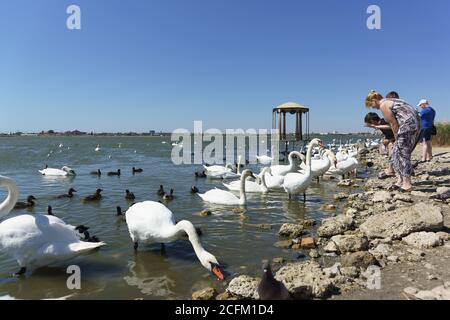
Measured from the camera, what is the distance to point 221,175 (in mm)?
19906

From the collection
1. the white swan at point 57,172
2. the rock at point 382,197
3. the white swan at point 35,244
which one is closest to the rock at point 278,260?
the white swan at point 35,244

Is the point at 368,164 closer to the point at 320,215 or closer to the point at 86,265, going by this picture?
the point at 320,215

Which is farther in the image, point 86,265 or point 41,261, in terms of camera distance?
point 86,265

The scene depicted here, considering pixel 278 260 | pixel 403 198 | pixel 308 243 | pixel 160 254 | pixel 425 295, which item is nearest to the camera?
pixel 425 295

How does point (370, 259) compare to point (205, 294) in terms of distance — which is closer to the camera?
point (205, 294)

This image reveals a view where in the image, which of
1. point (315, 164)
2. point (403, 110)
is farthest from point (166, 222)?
point (315, 164)

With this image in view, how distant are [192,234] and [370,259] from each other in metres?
2.82

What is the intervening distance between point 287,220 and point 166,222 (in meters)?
3.93

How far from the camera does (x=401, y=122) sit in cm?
838

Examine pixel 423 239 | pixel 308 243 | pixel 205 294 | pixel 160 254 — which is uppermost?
pixel 423 239

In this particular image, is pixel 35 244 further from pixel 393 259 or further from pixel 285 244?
pixel 393 259

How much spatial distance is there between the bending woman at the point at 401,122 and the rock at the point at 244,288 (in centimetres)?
578

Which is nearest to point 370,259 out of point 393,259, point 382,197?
point 393,259

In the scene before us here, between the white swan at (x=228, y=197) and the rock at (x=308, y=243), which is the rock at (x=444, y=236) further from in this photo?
the white swan at (x=228, y=197)
